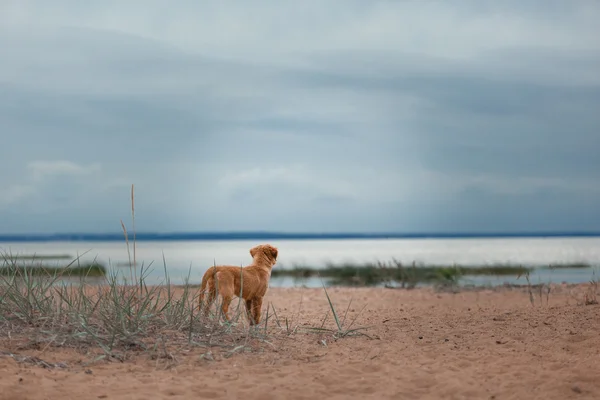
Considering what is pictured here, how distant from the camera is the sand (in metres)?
5.62

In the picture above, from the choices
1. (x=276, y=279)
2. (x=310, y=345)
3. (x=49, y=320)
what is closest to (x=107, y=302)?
(x=49, y=320)

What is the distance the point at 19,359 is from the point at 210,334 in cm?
198

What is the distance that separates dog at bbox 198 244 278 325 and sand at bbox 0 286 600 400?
1.93 ft

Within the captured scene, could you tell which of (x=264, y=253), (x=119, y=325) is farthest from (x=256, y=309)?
(x=119, y=325)

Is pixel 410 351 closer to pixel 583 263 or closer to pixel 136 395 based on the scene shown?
pixel 136 395

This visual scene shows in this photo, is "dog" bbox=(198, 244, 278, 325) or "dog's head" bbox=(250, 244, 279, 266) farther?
"dog's head" bbox=(250, 244, 279, 266)

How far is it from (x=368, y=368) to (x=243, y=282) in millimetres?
1893

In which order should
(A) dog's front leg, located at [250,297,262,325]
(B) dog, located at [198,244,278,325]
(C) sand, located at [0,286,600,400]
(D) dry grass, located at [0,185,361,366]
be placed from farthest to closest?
(A) dog's front leg, located at [250,297,262,325], (B) dog, located at [198,244,278,325], (D) dry grass, located at [0,185,361,366], (C) sand, located at [0,286,600,400]

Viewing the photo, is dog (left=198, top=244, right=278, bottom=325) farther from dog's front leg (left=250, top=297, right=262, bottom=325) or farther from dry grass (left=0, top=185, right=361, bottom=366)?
dry grass (left=0, top=185, right=361, bottom=366)

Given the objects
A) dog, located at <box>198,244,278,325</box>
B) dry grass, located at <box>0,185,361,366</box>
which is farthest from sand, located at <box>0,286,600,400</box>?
dog, located at <box>198,244,278,325</box>

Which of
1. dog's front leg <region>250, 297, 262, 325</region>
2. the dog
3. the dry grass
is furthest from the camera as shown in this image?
dog's front leg <region>250, 297, 262, 325</region>

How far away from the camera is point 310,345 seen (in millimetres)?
7316

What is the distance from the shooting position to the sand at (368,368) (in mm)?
5621

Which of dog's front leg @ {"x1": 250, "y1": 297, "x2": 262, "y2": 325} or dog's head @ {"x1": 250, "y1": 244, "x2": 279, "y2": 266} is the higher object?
dog's head @ {"x1": 250, "y1": 244, "x2": 279, "y2": 266}
